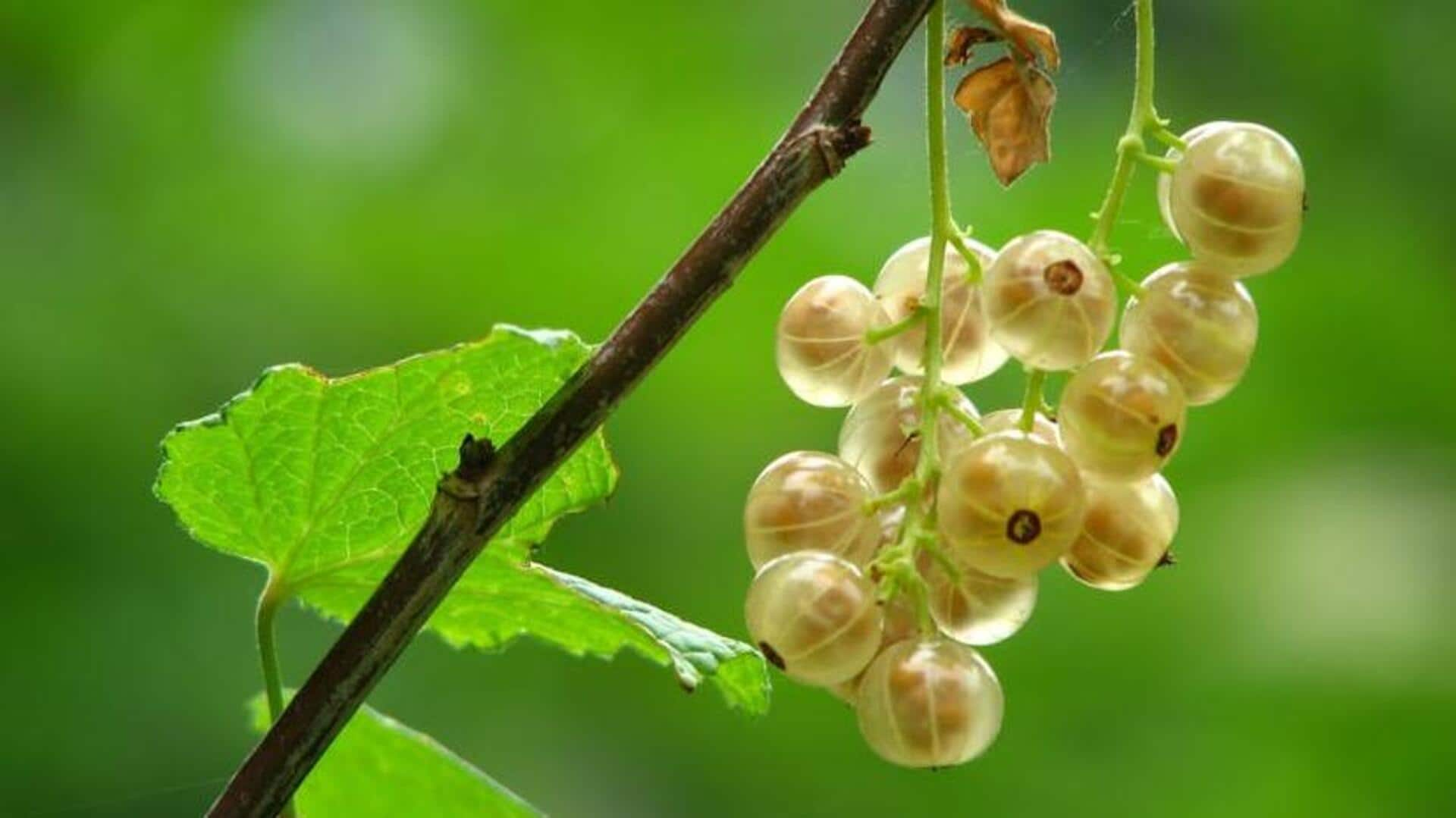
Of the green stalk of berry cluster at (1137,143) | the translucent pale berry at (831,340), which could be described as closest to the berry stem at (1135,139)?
the green stalk of berry cluster at (1137,143)

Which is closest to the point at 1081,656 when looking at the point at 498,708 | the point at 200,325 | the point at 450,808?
the point at 498,708

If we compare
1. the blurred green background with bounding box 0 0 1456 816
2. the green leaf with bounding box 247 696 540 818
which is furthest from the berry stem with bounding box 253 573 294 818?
the blurred green background with bounding box 0 0 1456 816

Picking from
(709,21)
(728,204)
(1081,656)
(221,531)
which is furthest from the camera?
(709,21)

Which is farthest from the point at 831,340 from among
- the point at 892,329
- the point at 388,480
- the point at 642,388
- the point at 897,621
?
the point at 642,388

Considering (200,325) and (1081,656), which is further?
(200,325)

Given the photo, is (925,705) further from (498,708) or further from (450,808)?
(498,708)

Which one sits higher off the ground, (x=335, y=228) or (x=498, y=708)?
(x=335, y=228)

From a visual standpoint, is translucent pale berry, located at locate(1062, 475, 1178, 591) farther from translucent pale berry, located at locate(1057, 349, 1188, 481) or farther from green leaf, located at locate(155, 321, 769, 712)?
green leaf, located at locate(155, 321, 769, 712)
